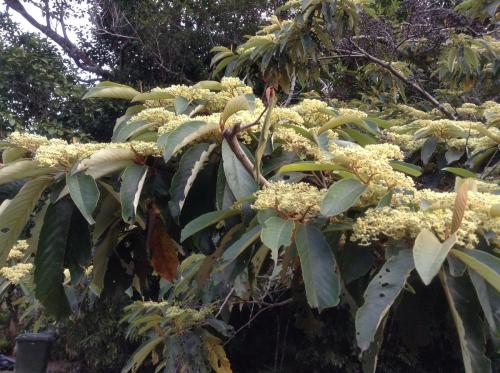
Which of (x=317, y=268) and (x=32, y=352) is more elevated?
(x=317, y=268)

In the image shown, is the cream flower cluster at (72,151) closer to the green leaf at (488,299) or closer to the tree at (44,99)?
the green leaf at (488,299)

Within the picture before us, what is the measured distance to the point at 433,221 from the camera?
83cm

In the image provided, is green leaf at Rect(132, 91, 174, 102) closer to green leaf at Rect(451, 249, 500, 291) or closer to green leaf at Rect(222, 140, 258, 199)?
green leaf at Rect(222, 140, 258, 199)

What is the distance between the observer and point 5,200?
1.16m

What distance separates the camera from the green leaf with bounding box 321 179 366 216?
2.89 ft

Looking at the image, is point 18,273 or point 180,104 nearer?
point 180,104

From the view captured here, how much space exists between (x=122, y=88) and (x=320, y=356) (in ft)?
10.6

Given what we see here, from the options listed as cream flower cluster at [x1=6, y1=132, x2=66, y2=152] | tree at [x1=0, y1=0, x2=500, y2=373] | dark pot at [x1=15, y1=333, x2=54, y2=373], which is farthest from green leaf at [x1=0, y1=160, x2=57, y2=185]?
dark pot at [x1=15, y1=333, x2=54, y2=373]

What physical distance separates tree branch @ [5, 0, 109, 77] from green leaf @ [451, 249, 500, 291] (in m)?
8.08

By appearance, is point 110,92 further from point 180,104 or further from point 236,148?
point 236,148

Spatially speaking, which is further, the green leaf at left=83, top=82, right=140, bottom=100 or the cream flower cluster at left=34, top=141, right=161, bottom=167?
the green leaf at left=83, top=82, right=140, bottom=100

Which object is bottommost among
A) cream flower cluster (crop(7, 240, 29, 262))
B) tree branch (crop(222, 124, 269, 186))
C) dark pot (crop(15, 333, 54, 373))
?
dark pot (crop(15, 333, 54, 373))

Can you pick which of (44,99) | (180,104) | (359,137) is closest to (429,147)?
(359,137)

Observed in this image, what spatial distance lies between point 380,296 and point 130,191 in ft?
1.76
